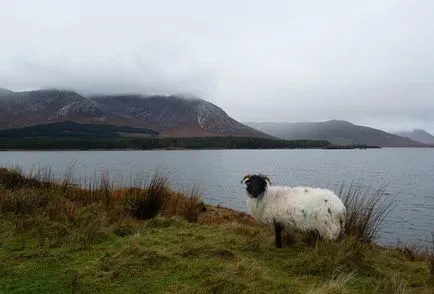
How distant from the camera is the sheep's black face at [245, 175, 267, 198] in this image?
8930mm

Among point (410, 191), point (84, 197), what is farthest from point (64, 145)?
point (84, 197)

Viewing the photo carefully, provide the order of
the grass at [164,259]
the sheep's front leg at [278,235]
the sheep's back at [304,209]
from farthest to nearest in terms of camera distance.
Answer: the sheep's front leg at [278,235]
the sheep's back at [304,209]
the grass at [164,259]

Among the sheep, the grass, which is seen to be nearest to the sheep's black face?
the sheep

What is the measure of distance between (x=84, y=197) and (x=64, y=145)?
562 feet

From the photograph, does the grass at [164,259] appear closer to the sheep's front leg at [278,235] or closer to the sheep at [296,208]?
the sheep's front leg at [278,235]

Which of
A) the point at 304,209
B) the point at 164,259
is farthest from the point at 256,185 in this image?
the point at 164,259

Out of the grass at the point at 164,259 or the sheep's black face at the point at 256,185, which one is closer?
the grass at the point at 164,259

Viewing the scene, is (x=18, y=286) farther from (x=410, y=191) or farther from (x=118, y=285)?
(x=410, y=191)

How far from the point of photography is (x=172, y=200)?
1252 centimetres

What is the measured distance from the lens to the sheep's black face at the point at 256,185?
29.3ft

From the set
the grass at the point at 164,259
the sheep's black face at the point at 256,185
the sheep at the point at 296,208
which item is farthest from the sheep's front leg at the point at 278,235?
the sheep's black face at the point at 256,185

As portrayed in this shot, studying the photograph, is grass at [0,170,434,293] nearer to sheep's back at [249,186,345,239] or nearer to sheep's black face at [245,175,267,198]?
sheep's back at [249,186,345,239]

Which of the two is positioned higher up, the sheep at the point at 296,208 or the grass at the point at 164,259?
the sheep at the point at 296,208

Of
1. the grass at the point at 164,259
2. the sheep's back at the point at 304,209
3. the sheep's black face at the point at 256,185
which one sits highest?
the sheep's black face at the point at 256,185
